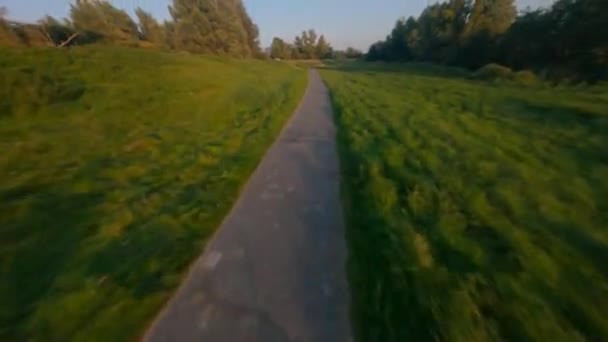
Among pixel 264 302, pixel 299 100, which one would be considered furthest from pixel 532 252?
pixel 299 100

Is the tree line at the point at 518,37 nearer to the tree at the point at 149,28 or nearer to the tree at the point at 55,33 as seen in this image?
the tree at the point at 55,33

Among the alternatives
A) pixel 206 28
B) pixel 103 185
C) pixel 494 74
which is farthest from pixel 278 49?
pixel 103 185

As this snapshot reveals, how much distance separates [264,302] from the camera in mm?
2887

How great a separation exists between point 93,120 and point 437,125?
396 inches

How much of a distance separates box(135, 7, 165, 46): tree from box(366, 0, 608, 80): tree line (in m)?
36.7

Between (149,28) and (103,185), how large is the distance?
41.7 m

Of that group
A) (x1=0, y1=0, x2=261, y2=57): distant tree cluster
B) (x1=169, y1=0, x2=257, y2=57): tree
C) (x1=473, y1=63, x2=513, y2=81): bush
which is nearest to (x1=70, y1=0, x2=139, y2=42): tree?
(x1=0, y1=0, x2=261, y2=57): distant tree cluster

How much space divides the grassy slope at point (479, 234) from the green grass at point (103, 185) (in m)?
2.12

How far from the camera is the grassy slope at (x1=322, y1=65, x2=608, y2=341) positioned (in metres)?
2.62

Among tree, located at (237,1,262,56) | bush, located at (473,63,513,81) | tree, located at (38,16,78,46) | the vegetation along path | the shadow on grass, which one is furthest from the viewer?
tree, located at (237,1,262,56)

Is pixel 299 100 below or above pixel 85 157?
below

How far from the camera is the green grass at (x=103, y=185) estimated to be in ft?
9.45

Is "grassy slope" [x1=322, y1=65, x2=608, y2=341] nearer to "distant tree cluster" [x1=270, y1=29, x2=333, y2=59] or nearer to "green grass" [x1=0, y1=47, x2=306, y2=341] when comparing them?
"green grass" [x1=0, y1=47, x2=306, y2=341]

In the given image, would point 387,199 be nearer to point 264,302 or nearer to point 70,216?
point 264,302
